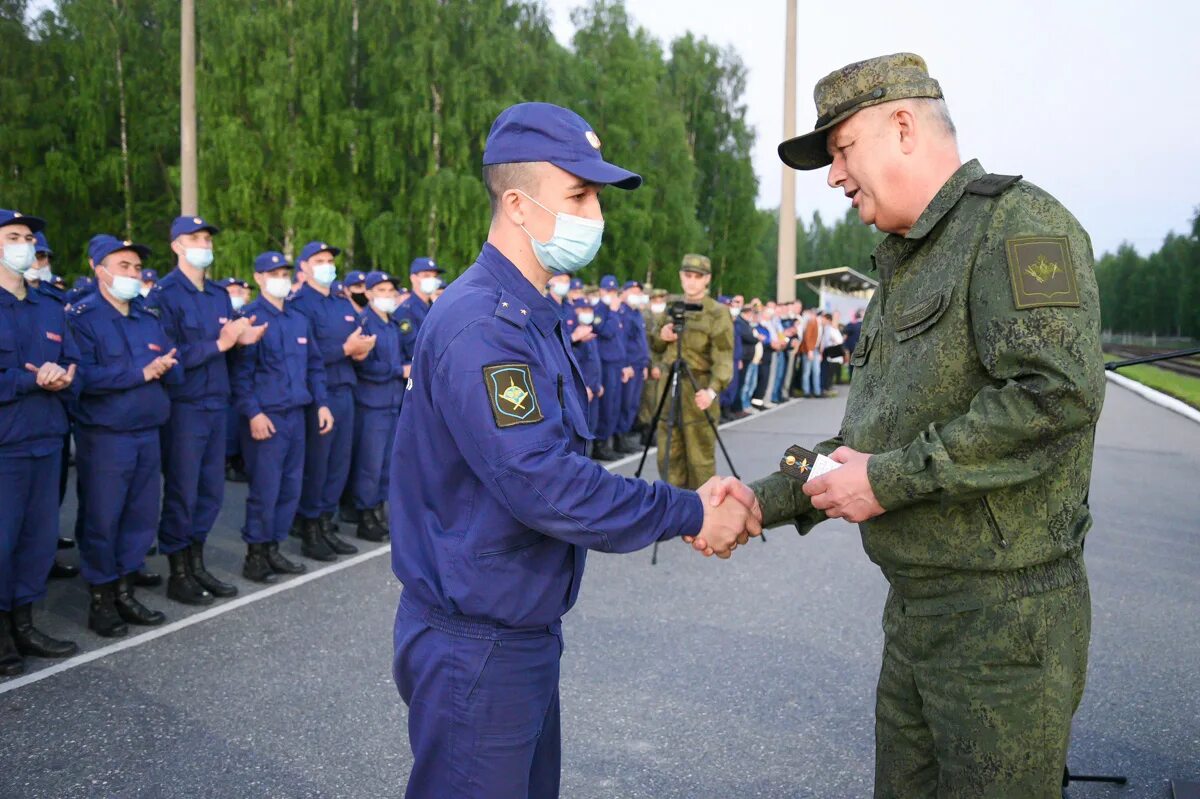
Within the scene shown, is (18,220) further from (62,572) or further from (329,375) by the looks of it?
(329,375)

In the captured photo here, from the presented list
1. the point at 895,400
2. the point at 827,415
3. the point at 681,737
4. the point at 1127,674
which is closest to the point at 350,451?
the point at 681,737

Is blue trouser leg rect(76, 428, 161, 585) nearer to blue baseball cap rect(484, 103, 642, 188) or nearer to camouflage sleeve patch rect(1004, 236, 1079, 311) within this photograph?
blue baseball cap rect(484, 103, 642, 188)

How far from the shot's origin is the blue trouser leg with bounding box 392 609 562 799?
2189 mm

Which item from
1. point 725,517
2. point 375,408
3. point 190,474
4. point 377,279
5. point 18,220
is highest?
point 18,220

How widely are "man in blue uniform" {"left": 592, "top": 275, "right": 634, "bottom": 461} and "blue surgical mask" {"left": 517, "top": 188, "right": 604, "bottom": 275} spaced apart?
9930 mm

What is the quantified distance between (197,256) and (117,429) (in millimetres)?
1360

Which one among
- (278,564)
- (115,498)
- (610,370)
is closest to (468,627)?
(115,498)

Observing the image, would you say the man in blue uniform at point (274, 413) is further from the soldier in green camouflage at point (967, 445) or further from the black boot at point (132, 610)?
the soldier in green camouflage at point (967, 445)

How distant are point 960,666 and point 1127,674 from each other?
3105mm

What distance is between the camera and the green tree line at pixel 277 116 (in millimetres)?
24984

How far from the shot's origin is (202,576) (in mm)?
6145

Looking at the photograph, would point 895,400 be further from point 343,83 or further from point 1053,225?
point 343,83

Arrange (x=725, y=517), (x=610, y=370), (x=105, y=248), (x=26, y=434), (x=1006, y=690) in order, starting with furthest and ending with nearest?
(x=610, y=370)
(x=105, y=248)
(x=26, y=434)
(x=725, y=517)
(x=1006, y=690)

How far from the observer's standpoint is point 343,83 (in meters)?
26.2
